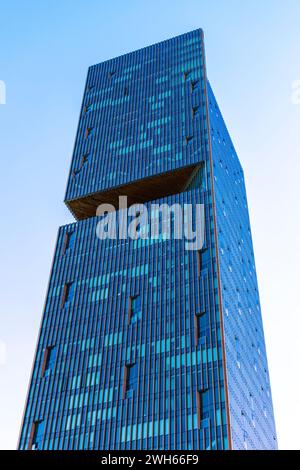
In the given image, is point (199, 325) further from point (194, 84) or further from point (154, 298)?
point (194, 84)

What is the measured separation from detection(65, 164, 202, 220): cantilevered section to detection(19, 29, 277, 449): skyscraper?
31 cm

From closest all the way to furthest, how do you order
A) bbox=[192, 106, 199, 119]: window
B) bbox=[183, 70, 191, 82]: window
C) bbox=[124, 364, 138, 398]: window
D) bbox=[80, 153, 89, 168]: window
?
bbox=[124, 364, 138, 398]: window < bbox=[192, 106, 199, 119]: window < bbox=[80, 153, 89, 168]: window < bbox=[183, 70, 191, 82]: window

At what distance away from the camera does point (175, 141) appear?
12912 cm

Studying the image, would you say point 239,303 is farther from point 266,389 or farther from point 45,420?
point 45,420

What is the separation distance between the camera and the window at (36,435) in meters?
97.2

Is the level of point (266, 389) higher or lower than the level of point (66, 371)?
higher

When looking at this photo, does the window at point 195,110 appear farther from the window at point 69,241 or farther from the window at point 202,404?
the window at point 202,404

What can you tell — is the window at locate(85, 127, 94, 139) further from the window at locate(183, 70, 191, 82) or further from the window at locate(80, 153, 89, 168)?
the window at locate(183, 70, 191, 82)

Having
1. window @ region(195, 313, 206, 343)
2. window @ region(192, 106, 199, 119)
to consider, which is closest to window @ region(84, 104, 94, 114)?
window @ region(192, 106, 199, 119)

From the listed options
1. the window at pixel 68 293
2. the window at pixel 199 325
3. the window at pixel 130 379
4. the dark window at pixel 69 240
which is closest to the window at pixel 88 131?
the dark window at pixel 69 240

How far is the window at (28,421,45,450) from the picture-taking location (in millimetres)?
97250

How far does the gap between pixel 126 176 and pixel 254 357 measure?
4430 cm

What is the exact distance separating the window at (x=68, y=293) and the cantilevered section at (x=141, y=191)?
2190cm
